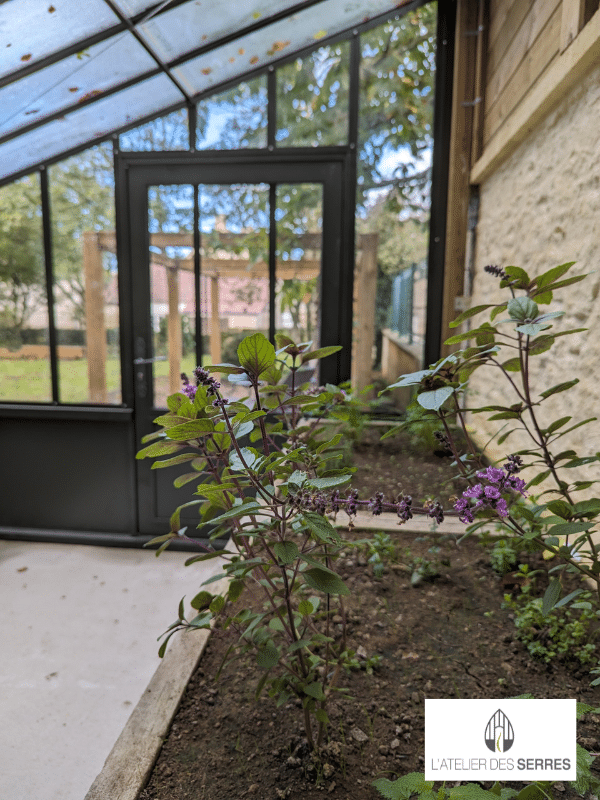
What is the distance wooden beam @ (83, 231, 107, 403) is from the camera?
408cm

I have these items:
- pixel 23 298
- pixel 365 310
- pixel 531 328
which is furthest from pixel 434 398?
pixel 23 298

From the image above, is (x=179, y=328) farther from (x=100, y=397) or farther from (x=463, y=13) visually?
(x=463, y=13)

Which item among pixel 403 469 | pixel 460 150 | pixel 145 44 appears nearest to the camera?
pixel 403 469

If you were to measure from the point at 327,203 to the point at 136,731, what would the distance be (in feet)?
11.2

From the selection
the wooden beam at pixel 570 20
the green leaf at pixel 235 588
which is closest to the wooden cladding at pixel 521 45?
the wooden beam at pixel 570 20

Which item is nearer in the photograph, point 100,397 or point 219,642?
point 219,642

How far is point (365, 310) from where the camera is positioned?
3.82m

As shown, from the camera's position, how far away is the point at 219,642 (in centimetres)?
138

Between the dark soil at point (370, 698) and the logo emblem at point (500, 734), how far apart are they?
281 millimetres

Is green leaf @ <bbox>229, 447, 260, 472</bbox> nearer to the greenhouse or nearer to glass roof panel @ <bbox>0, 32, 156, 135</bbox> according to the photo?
glass roof panel @ <bbox>0, 32, 156, 135</bbox>

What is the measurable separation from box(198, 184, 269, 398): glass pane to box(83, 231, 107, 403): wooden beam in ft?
2.64

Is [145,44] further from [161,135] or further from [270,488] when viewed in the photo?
[270,488]

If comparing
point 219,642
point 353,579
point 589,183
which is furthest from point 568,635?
point 589,183

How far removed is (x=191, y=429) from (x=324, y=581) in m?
0.30
